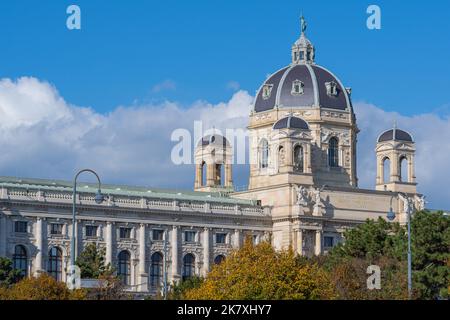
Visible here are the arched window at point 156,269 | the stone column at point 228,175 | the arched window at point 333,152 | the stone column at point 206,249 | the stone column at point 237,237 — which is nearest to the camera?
the arched window at point 156,269

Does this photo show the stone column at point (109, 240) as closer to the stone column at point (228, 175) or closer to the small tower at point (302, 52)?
the stone column at point (228, 175)

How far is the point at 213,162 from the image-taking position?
18800 centimetres

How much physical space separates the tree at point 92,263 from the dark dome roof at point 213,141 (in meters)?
38.4

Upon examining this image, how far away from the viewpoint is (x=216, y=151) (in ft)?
617

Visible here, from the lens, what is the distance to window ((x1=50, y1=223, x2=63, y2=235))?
507ft

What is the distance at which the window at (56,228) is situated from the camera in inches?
6083

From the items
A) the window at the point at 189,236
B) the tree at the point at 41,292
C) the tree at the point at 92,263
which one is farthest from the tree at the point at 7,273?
the tree at the point at 41,292

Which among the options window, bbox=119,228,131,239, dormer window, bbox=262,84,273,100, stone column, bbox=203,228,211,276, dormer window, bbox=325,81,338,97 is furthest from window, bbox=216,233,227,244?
dormer window, bbox=325,81,338,97

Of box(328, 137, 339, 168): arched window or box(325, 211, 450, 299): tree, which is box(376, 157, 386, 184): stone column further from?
box(325, 211, 450, 299): tree

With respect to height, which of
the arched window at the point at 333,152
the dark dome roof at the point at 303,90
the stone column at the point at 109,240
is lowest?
the stone column at the point at 109,240

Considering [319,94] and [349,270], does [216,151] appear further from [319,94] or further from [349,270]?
[349,270]

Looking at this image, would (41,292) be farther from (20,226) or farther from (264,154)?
(264,154)

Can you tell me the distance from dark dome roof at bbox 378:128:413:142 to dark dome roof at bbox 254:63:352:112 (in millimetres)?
5966
